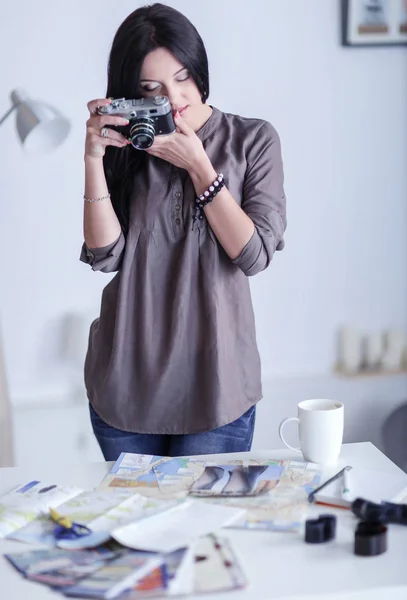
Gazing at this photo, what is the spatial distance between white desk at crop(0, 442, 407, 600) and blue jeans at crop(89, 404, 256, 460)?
36 cm

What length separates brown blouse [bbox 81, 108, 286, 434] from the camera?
51.6 inches

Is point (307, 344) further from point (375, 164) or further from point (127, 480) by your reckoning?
point (127, 480)

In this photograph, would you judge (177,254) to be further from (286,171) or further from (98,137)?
(286,171)

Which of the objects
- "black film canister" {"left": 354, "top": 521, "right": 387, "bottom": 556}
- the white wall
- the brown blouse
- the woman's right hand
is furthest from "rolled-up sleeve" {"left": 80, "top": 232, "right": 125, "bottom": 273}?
the white wall

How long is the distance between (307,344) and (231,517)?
5.54ft

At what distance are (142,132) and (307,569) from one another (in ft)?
2.34

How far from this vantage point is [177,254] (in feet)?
4.38

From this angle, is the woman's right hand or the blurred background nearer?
the woman's right hand

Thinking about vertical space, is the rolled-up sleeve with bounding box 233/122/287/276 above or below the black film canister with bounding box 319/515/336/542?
above

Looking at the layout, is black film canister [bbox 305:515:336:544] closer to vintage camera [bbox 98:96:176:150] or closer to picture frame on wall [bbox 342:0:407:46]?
vintage camera [bbox 98:96:176:150]

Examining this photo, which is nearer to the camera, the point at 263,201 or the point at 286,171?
the point at 263,201

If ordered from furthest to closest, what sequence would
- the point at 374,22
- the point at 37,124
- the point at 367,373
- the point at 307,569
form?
the point at 367,373 < the point at 374,22 < the point at 37,124 < the point at 307,569

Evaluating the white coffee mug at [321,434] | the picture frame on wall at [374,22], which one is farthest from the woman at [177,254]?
the picture frame on wall at [374,22]

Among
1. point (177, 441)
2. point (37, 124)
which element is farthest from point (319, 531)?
point (37, 124)
